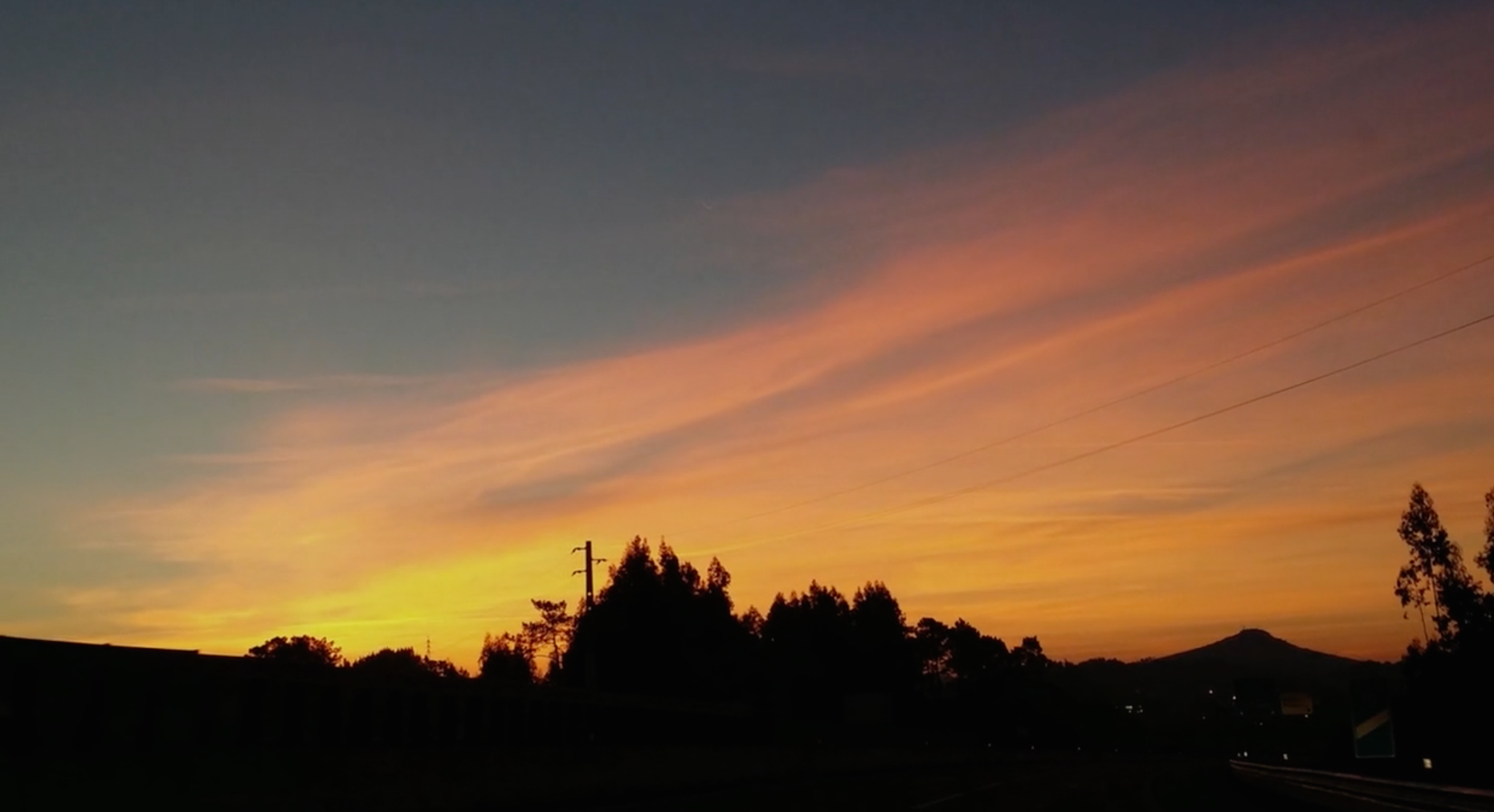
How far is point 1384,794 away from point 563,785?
54.3 ft

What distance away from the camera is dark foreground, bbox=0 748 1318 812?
47.6 ft

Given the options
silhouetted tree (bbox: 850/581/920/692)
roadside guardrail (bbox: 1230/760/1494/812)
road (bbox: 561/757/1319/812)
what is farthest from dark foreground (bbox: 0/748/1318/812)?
silhouetted tree (bbox: 850/581/920/692)

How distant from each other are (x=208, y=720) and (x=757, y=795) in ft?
49.2

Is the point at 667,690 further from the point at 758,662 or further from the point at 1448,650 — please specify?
the point at 1448,650

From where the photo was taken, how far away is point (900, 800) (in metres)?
26.6

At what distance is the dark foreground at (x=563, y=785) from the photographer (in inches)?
Answer: 571

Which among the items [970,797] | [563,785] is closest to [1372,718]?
[970,797]

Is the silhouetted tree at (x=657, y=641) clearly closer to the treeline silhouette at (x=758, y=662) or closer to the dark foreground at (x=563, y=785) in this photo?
the treeline silhouette at (x=758, y=662)

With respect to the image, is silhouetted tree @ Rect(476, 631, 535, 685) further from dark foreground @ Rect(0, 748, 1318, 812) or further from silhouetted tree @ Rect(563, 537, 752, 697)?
dark foreground @ Rect(0, 748, 1318, 812)

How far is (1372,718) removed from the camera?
3438 centimetres

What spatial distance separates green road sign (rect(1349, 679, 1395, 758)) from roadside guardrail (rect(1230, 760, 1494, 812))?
1675 millimetres

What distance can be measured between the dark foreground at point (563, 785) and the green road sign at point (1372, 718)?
3.40 m

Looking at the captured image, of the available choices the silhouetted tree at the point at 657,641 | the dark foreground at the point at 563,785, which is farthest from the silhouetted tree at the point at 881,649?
the dark foreground at the point at 563,785

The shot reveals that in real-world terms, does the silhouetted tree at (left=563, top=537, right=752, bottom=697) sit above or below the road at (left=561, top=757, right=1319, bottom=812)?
above
